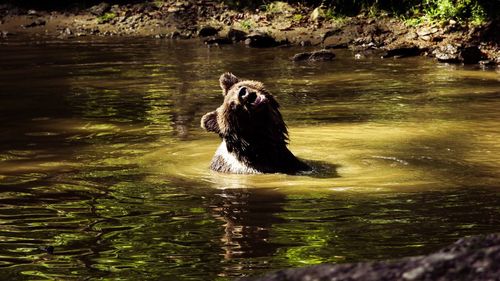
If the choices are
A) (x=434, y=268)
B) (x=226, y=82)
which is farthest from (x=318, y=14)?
(x=434, y=268)

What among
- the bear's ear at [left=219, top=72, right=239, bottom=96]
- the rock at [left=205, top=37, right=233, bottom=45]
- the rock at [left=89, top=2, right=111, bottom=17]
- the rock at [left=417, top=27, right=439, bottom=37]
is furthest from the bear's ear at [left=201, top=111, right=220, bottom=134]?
the rock at [left=89, top=2, right=111, bottom=17]

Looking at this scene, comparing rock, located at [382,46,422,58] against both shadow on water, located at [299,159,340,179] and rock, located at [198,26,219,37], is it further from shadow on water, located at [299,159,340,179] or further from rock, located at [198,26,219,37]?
shadow on water, located at [299,159,340,179]

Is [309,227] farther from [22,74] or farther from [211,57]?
[211,57]

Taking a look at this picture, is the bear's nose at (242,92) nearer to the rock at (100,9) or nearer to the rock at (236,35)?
the rock at (236,35)

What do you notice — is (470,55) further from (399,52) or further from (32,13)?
(32,13)

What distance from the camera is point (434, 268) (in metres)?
2.47

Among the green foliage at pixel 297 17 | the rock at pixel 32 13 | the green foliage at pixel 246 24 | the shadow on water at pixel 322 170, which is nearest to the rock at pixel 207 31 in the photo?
the green foliage at pixel 246 24

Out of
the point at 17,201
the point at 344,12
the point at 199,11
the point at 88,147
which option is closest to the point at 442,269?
the point at 17,201

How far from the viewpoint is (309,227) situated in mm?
6051

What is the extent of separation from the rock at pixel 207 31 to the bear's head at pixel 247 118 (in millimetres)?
17715

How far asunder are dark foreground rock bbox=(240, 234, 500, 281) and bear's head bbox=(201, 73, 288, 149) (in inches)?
209

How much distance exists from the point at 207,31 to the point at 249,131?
1807 cm

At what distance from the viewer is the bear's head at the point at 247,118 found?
26.1 ft

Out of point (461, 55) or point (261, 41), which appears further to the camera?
point (261, 41)
